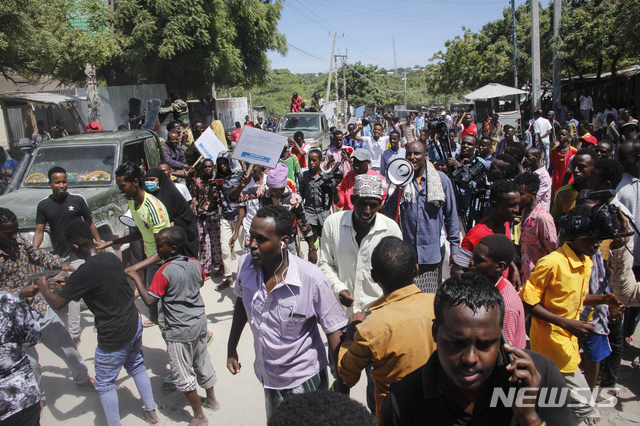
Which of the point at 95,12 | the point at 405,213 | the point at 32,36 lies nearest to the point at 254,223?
the point at 405,213

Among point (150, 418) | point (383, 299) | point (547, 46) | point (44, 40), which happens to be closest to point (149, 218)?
point (150, 418)

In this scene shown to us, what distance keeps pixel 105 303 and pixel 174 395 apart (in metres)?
1.26

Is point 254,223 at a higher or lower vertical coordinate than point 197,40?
lower

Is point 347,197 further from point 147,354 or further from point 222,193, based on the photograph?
point 147,354

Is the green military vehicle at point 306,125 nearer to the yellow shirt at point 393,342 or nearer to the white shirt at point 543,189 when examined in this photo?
the white shirt at point 543,189

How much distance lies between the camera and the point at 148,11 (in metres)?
17.5

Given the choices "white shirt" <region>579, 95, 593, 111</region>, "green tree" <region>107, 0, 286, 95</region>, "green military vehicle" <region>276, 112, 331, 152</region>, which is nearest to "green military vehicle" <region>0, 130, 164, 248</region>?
"green military vehicle" <region>276, 112, 331, 152</region>

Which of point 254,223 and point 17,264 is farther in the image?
point 17,264

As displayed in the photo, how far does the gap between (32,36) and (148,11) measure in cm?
624

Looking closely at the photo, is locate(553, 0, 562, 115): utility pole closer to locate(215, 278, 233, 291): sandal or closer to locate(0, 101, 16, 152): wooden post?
locate(215, 278, 233, 291): sandal

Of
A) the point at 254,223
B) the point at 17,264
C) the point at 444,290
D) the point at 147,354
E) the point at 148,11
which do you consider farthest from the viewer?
the point at 148,11

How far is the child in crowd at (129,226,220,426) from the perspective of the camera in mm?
3512

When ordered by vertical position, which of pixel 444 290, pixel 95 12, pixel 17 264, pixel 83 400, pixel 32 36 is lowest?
pixel 83 400

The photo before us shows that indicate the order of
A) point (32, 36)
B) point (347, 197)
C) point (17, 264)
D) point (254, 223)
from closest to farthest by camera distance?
1. point (254, 223)
2. point (17, 264)
3. point (347, 197)
4. point (32, 36)
